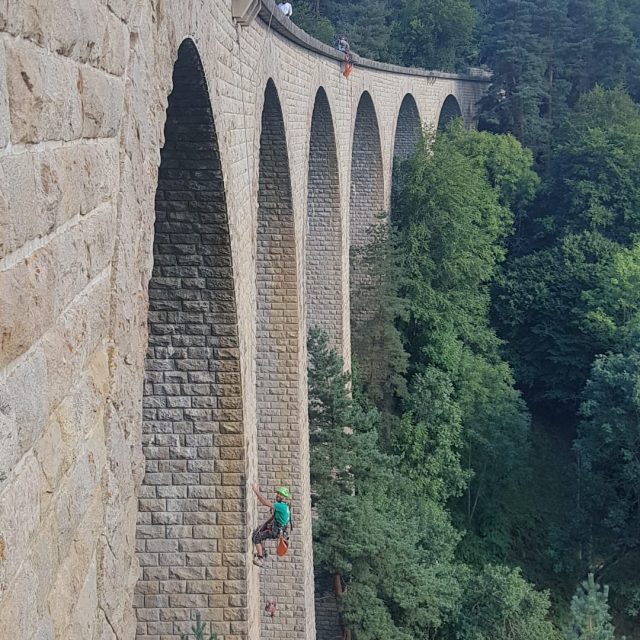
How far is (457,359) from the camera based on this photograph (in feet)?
67.2

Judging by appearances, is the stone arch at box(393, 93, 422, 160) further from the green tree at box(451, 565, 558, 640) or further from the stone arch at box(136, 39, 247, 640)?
the stone arch at box(136, 39, 247, 640)

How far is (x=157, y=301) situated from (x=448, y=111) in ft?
91.8

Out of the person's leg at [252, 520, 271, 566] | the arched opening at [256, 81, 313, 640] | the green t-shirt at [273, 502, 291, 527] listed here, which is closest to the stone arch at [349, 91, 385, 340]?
the arched opening at [256, 81, 313, 640]

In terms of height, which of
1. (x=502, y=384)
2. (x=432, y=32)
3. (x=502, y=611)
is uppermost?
(x=432, y=32)

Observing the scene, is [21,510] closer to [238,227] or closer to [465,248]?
[238,227]

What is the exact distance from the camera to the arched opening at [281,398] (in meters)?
10.6

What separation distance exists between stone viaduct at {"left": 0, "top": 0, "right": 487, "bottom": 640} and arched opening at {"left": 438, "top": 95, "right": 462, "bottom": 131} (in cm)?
1579

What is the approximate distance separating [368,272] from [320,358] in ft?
19.2

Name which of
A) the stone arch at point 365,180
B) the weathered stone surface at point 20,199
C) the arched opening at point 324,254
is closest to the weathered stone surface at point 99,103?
the weathered stone surface at point 20,199

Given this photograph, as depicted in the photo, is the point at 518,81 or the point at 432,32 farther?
the point at 432,32

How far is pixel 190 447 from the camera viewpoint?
6.81m

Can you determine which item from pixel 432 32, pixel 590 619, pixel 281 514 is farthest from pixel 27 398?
pixel 432 32

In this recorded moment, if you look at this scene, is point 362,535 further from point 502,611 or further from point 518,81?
point 518,81

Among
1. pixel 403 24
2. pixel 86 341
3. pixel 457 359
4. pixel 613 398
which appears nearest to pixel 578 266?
pixel 457 359
